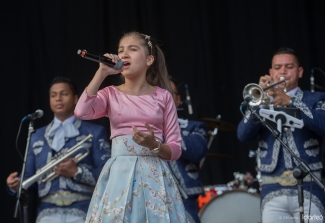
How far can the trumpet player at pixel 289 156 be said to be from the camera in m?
3.76

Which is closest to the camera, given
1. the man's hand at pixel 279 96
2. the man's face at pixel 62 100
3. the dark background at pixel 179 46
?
the man's hand at pixel 279 96

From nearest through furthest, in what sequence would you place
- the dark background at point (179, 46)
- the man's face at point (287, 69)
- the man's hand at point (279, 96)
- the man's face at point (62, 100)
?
the man's hand at point (279, 96) → the man's face at point (287, 69) → the man's face at point (62, 100) → the dark background at point (179, 46)

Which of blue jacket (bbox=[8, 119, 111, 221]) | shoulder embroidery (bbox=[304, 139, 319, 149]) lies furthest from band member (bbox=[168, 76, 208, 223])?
shoulder embroidery (bbox=[304, 139, 319, 149])

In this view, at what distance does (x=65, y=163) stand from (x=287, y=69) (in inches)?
66.2

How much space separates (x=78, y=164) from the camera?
442cm

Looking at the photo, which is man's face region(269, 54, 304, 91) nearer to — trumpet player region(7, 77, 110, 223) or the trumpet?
the trumpet

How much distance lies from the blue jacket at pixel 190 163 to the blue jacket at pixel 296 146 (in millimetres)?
419

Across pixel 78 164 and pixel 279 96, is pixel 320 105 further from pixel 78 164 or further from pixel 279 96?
pixel 78 164

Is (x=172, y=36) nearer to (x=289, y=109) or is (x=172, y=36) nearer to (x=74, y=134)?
(x=74, y=134)

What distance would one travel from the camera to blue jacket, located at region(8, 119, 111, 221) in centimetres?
429

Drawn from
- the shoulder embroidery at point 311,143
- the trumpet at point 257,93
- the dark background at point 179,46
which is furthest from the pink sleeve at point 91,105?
the dark background at point 179,46

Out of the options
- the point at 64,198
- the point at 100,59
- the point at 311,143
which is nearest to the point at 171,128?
the point at 100,59

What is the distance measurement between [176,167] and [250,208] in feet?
3.31

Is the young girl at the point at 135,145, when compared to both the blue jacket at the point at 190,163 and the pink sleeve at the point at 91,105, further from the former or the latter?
the blue jacket at the point at 190,163
